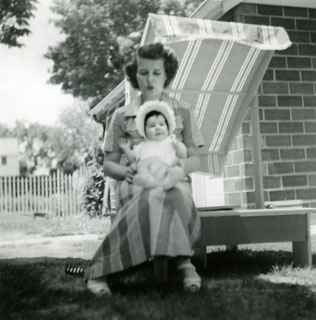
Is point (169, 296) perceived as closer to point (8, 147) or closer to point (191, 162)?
point (191, 162)

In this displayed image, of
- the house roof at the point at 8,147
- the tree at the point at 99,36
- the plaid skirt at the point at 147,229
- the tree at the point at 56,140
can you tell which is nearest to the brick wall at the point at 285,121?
the plaid skirt at the point at 147,229

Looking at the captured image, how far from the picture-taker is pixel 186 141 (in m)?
3.32

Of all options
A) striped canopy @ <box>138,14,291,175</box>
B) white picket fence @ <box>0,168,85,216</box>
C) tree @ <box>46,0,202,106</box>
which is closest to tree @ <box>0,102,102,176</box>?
tree @ <box>46,0,202,106</box>

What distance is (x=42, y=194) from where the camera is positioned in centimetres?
1847

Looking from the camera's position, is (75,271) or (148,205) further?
(75,271)

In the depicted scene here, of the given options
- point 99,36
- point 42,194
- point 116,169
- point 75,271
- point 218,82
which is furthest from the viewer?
point 99,36

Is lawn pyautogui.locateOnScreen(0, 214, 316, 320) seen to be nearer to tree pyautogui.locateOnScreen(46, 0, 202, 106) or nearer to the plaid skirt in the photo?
the plaid skirt

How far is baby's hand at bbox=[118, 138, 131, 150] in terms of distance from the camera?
318cm

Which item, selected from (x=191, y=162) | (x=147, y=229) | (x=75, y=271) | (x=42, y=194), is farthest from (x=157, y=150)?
(x=42, y=194)

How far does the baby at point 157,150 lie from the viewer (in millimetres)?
2928

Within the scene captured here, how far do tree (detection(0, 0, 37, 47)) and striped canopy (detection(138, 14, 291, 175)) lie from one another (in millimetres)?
5624

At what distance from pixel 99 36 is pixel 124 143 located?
59.8ft

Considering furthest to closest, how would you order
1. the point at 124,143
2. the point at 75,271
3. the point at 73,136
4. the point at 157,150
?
the point at 73,136 → the point at 75,271 → the point at 124,143 → the point at 157,150

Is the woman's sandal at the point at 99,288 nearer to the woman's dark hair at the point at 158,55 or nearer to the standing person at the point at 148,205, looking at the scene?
the standing person at the point at 148,205
